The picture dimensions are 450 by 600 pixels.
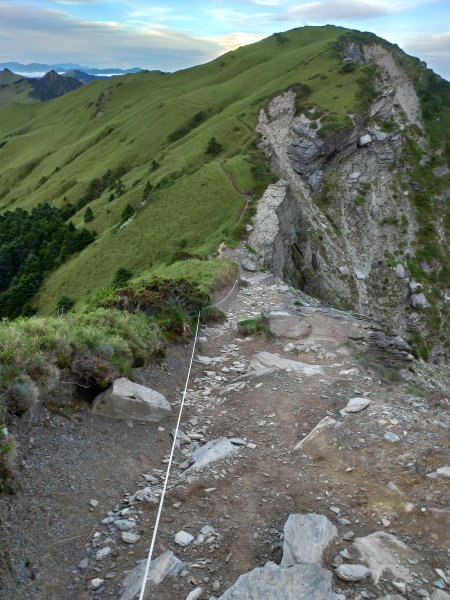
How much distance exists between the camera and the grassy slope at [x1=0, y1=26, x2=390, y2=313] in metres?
55.8

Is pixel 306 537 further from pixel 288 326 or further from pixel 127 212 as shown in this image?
pixel 127 212

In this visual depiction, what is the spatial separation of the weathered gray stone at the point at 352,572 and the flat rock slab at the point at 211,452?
3948 millimetres

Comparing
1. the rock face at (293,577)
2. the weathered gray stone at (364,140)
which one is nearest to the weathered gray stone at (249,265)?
the rock face at (293,577)

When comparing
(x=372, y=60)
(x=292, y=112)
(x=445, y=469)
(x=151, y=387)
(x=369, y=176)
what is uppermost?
(x=372, y=60)

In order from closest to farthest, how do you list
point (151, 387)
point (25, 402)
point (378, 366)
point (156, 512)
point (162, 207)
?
point (156, 512), point (25, 402), point (151, 387), point (378, 366), point (162, 207)

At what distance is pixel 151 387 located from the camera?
1434 centimetres

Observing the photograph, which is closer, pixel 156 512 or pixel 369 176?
pixel 156 512

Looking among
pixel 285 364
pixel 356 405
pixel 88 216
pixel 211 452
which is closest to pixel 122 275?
pixel 88 216

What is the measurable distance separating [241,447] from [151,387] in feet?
13.1

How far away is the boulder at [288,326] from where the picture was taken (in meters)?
20.1

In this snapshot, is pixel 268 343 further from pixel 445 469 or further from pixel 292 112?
pixel 292 112

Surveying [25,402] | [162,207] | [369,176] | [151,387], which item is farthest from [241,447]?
[369,176]

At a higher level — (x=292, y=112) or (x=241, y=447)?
(x=292, y=112)

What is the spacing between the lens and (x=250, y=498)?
31.2ft
